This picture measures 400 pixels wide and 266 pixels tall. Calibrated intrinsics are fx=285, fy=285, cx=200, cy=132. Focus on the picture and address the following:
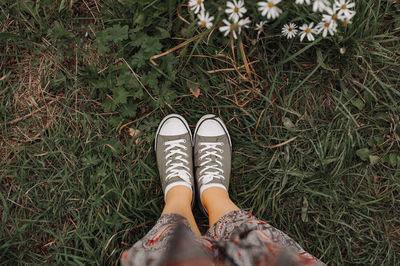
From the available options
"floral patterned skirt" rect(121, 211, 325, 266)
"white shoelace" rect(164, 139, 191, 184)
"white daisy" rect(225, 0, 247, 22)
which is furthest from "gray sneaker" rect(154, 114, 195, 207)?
"white daisy" rect(225, 0, 247, 22)

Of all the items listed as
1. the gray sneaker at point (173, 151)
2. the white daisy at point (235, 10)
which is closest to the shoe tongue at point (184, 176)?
the gray sneaker at point (173, 151)

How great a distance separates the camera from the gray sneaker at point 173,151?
168 centimetres

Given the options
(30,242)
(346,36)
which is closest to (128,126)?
(30,242)

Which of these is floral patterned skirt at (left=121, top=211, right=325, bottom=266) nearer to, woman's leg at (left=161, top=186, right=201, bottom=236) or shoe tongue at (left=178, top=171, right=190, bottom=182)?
woman's leg at (left=161, top=186, right=201, bottom=236)

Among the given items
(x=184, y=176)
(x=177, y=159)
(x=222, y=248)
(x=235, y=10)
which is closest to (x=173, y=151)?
(x=177, y=159)

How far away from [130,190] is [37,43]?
3.37 feet

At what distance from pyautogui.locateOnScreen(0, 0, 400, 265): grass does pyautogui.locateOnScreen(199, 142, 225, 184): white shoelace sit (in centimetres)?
13

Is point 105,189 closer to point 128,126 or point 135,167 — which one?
point 135,167

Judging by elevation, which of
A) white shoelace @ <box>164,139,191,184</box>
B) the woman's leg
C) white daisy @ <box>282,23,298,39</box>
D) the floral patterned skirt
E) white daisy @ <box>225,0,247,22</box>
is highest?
white daisy @ <box>225,0,247,22</box>

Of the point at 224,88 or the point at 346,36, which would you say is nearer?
the point at 346,36

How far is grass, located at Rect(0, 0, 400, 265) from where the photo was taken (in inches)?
63.7

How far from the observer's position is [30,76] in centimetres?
171

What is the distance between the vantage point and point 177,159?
1748 mm

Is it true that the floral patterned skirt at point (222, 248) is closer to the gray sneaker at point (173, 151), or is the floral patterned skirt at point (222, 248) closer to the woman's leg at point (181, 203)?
the woman's leg at point (181, 203)
